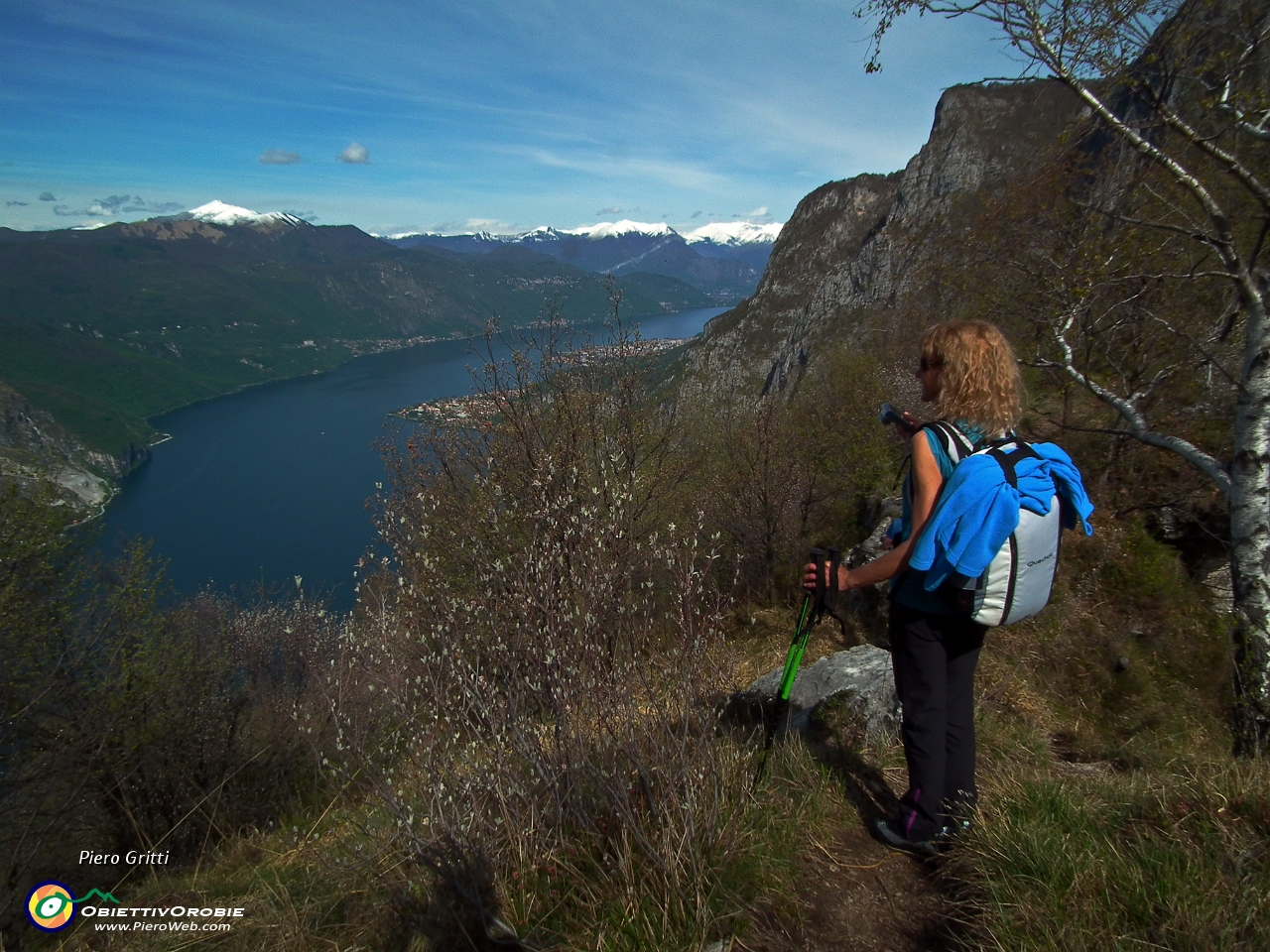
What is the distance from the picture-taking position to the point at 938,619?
107 inches

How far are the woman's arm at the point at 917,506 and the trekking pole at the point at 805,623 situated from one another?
191 millimetres

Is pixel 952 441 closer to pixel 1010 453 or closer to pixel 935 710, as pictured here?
pixel 1010 453

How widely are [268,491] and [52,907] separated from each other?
8686cm

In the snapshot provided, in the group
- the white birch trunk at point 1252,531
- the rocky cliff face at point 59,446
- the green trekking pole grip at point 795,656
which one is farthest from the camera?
the rocky cliff face at point 59,446

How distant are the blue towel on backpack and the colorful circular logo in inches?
253

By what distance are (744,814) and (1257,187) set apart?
15.3ft

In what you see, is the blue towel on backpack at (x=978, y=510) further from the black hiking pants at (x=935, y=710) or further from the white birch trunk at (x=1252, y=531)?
the white birch trunk at (x=1252, y=531)

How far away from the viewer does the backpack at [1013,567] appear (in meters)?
2.47

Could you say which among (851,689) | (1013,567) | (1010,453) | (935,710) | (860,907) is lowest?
(860,907)

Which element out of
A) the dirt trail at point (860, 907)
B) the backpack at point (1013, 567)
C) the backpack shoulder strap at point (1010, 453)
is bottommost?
the dirt trail at point (860, 907)

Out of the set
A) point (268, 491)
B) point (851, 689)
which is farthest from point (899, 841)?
point (268, 491)

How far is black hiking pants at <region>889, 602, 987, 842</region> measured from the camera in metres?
2.73
